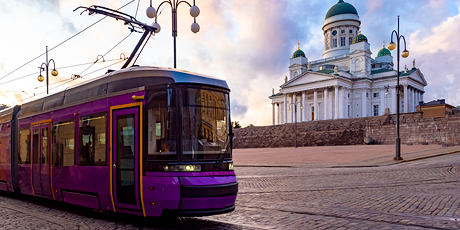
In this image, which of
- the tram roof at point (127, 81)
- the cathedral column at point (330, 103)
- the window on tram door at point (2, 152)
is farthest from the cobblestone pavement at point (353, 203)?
the cathedral column at point (330, 103)

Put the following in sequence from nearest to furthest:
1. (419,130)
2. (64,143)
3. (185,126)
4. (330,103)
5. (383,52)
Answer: (185,126) → (64,143) → (419,130) → (330,103) → (383,52)


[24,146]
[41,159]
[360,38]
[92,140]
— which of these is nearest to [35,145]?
[41,159]

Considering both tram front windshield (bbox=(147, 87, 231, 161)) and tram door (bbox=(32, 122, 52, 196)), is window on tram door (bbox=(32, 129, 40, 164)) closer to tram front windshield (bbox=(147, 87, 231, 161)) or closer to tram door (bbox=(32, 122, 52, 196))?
tram door (bbox=(32, 122, 52, 196))

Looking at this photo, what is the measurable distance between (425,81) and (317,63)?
23.6m

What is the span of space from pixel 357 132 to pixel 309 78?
33387 millimetres

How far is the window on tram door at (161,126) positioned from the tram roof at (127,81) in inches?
11.5

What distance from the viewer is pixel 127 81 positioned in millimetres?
7332

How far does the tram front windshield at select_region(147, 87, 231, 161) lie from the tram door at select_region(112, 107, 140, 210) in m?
0.36

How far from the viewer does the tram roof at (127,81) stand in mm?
6875

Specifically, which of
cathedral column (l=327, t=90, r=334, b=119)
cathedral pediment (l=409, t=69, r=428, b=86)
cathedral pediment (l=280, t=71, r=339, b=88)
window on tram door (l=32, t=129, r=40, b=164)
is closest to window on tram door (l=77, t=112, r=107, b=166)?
window on tram door (l=32, t=129, r=40, b=164)

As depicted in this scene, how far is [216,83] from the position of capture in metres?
7.27

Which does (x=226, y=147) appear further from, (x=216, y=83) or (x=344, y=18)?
(x=344, y=18)

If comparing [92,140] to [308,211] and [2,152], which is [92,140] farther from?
[2,152]

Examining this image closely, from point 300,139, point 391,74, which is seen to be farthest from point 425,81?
point 300,139
